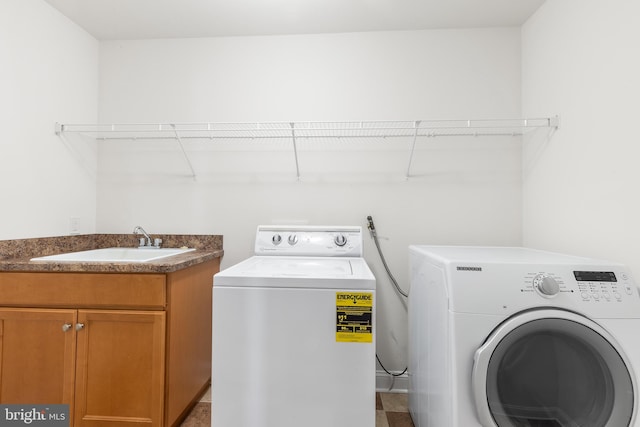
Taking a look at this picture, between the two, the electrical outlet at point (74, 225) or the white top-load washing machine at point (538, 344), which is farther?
the electrical outlet at point (74, 225)

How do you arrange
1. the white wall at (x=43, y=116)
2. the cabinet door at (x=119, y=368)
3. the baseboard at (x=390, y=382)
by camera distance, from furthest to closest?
the baseboard at (x=390, y=382) → the white wall at (x=43, y=116) → the cabinet door at (x=119, y=368)

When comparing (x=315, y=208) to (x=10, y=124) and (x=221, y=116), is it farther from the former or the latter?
(x=10, y=124)

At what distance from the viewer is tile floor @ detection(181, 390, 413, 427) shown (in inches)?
61.4

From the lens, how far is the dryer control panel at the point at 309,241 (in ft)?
5.76

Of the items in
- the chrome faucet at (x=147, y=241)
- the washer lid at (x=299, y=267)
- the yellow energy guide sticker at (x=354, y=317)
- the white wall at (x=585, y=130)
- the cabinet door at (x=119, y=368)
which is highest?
the white wall at (x=585, y=130)

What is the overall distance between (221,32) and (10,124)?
4.48 ft

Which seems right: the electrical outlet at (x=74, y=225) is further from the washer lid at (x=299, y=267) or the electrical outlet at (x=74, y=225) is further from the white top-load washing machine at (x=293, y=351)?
the white top-load washing machine at (x=293, y=351)

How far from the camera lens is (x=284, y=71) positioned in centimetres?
202

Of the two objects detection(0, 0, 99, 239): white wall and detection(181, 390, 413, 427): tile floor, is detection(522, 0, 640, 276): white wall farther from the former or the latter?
detection(0, 0, 99, 239): white wall

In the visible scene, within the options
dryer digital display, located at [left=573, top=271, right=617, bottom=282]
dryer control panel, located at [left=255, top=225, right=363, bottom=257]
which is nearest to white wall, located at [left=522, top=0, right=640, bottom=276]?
dryer digital display, located at [left=573, top=271, right=617, bottom=282]

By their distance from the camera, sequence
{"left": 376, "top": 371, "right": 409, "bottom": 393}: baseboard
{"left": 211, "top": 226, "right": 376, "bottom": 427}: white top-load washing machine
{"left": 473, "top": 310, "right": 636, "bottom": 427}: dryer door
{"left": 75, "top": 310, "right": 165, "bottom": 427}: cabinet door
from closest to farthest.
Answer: {"left": 473, "top": 310, "right": 636, "bottom": 427}: dryer door
{"left": 211, "top": 226, "right": 376, "bottom": 427}: white top-load washing machine
{"left": 75, "top": 310, "right": 165, "bottom": 427}: cabinet door
{"left": 376, "top": 371, "right": 409, "bottom": 393}: baseboard

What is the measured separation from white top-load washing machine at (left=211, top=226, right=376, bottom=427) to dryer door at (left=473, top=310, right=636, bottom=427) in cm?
42

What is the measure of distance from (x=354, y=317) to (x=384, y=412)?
0.99m

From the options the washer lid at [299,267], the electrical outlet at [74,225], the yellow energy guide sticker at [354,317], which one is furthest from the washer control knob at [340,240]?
the electrical outlet at [74,225]
